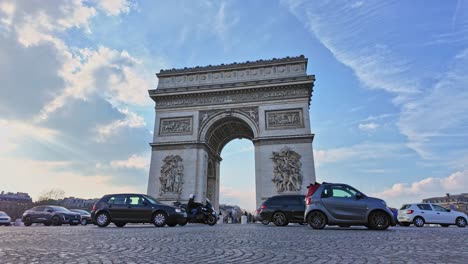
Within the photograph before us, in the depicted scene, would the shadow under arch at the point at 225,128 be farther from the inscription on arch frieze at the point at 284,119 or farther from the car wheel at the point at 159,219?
the car wheel at the point at 159,219

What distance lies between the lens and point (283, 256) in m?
3.77

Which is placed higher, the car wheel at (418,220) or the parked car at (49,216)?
the parked car at (49,216)

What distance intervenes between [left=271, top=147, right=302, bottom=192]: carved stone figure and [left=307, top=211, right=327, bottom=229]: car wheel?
480 inches

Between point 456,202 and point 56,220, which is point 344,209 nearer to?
point 56,220

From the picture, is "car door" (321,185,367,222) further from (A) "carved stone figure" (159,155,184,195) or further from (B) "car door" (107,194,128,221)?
(A) "carved stone figure" (159,155,184,195)

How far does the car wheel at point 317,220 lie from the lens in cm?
962

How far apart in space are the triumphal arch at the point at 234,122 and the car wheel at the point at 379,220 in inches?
488

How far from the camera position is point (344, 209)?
9398 mm

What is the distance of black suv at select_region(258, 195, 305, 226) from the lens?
13.1 m

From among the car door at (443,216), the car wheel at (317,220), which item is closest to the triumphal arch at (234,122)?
the car door at (443,216)

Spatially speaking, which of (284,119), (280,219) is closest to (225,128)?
(284,119)

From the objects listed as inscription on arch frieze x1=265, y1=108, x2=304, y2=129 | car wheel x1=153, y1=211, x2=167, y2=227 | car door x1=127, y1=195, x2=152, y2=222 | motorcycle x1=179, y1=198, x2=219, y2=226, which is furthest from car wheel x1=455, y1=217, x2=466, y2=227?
car door x1=127, y1=195, x2=152, y2=222

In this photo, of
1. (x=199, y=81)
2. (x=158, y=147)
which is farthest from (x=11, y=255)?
(x=199, y=81)

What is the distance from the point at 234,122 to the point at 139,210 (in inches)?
626
